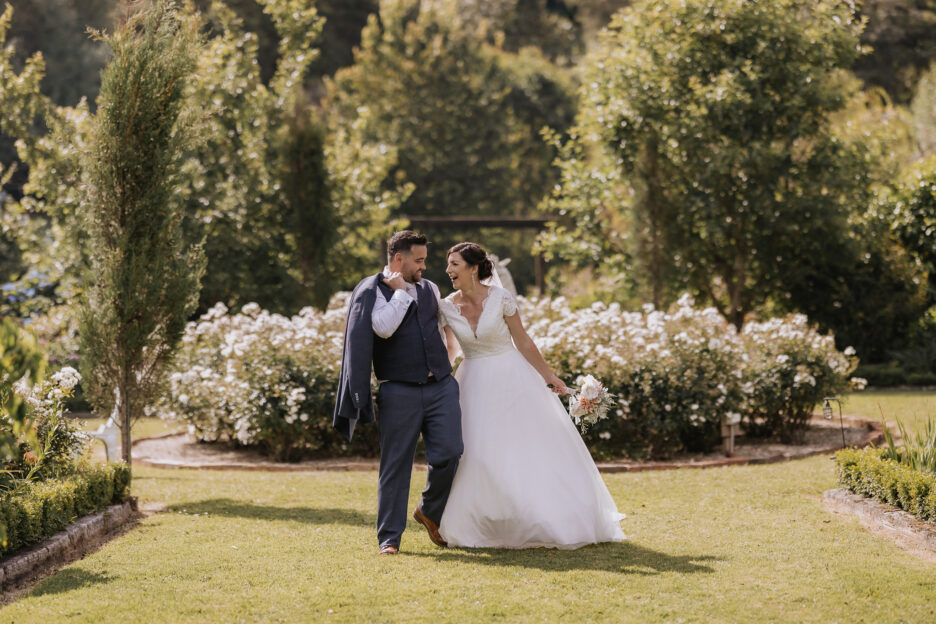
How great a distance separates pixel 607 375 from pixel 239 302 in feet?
28.5

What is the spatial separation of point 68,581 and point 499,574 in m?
2.19

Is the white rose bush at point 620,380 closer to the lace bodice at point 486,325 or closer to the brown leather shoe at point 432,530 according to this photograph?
the lace bodice at point 486,325

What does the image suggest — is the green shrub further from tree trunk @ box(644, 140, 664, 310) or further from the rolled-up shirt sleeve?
tree trunk @ box(644, 140, 664, 310)

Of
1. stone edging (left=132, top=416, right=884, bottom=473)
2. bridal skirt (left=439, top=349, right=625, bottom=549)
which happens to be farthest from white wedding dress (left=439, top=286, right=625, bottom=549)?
stone edging (left=132, top=416, right=884, bottom=473)

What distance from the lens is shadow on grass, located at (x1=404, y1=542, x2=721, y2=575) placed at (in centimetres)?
539

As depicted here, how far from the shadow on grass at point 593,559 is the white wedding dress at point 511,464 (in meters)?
0.08

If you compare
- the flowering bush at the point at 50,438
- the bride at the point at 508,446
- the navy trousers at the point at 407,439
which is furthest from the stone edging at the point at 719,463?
the flowering bush at the point at 50,438

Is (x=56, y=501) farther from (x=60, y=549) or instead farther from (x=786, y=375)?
(x=786, y=375)

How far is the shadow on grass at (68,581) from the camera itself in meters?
5.11

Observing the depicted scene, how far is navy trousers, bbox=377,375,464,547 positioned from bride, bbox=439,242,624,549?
7.4 inches

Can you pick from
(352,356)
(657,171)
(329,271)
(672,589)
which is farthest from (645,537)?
(329,271)

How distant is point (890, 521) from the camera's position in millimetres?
6180

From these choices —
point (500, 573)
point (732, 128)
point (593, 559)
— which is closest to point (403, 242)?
point (500, 573)

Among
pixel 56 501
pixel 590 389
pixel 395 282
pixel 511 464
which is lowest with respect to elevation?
pixel 56 501
